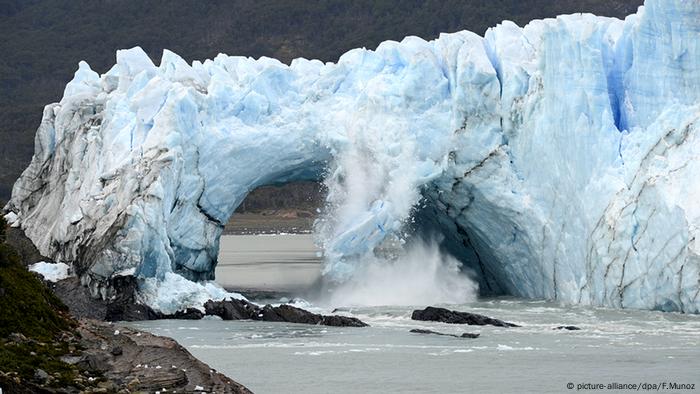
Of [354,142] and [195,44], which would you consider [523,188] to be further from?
[195,44]

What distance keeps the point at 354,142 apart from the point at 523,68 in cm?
372

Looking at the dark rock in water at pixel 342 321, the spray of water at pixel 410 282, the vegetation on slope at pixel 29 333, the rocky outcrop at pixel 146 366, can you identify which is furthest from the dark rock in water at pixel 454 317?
the vegetation on slope at pixel 29 333

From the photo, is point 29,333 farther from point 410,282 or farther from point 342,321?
point 410,282

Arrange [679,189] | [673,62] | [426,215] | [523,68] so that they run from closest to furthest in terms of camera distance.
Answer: [679,189] < [673,62] < [523,68] < [426,215]

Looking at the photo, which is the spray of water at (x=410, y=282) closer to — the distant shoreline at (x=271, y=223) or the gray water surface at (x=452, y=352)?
the gray water surface at (x=452, y=352)

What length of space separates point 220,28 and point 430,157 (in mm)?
98072

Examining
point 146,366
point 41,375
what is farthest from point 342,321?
point 41,375

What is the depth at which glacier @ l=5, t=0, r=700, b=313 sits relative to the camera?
23734mm

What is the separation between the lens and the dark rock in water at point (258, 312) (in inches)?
948

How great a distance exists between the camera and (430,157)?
2628 cm

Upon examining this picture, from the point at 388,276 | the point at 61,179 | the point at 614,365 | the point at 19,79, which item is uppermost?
the point at 19,79

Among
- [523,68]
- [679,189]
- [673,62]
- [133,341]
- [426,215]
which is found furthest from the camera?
[426,215]

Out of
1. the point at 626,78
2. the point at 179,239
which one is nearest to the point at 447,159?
the point at 626,78

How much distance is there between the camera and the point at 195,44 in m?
119
